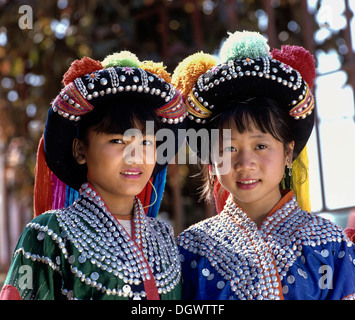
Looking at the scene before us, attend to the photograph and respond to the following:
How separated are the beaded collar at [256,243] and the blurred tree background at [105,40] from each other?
2.34m

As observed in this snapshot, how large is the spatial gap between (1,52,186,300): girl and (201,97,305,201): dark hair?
18 centimetres

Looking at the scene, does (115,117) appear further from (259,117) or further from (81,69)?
(259,117)

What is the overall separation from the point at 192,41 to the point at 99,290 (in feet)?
11.0

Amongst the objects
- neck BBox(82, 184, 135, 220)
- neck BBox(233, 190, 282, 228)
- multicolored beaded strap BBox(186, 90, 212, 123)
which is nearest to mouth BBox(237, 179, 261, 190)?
neck BBox(233, 190, 282, 228)

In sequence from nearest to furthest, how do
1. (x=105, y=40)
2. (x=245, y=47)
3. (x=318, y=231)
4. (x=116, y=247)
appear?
(x=116, y=247), (x=318, y=231), (x=245, y=47), (x=105, y=40)

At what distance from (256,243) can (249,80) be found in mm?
603

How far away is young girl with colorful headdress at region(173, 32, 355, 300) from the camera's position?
218cm

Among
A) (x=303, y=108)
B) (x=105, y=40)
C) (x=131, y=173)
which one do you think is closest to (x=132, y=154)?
(x=131, y=173)

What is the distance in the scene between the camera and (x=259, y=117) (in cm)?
231

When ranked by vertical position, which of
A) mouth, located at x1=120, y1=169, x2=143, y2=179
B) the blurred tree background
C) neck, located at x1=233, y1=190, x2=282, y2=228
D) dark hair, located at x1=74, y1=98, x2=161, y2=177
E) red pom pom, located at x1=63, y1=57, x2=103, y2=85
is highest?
the blurred tree background

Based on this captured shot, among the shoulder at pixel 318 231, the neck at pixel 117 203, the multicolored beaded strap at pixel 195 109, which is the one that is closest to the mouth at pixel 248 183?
the shoulder at pixel 318 231

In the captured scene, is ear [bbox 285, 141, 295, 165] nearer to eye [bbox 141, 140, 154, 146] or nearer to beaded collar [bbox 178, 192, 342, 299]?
beaded collar [bbox 178, 192, 342, 299]

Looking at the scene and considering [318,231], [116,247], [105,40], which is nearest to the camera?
[116,247]
